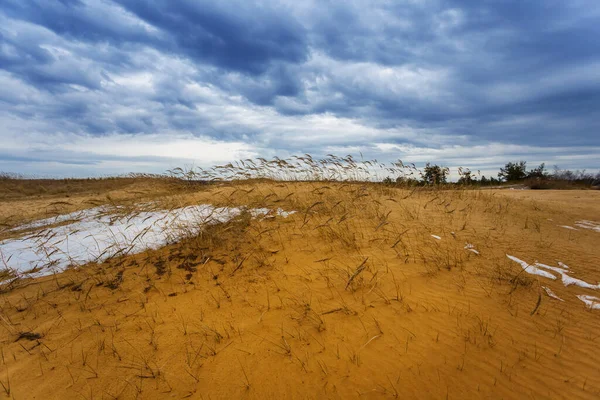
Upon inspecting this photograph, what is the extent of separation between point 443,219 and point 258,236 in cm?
447

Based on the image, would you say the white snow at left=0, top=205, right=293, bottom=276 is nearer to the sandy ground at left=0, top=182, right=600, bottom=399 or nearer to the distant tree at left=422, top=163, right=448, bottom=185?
the sandy ground at left=0, top=182, right=600, bottom=399

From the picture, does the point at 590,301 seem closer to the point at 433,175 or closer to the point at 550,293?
the point at 550,293

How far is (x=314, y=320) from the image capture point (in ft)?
11.5

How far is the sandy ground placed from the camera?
2822 mm

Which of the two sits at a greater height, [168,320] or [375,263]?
[375,263]

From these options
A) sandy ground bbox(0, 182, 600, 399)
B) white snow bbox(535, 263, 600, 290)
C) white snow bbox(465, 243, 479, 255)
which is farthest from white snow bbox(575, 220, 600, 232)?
white snow bbox(465, 243, 479, 255)

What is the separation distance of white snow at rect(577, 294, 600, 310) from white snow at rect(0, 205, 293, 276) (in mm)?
5538

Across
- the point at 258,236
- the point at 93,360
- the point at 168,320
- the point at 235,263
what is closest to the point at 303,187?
the point at 258,236

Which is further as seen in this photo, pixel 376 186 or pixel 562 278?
pixel 376 186

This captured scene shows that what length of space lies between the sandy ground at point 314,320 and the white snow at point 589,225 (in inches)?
70.3

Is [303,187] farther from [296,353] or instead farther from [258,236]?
[296,353]

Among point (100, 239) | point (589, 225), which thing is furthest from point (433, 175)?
point (100, 239)

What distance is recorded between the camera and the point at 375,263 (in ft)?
15.4

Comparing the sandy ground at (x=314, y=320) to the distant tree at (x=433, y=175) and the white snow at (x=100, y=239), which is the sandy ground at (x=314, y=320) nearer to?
the white snow at (x=100, y=239)
